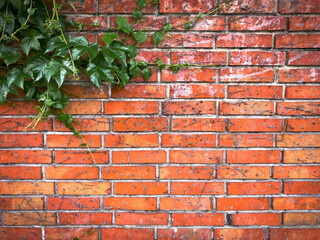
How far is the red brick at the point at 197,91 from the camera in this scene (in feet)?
4.51

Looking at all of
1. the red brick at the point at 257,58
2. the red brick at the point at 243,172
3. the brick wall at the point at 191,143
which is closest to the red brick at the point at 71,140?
the brick wall at the point at 191,143

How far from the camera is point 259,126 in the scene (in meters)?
1.39

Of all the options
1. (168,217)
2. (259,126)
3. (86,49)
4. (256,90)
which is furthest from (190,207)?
(86,49)

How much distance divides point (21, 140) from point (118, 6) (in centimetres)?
88

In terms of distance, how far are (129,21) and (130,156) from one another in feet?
2.33

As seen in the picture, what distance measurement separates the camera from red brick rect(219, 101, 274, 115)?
4.51 ft

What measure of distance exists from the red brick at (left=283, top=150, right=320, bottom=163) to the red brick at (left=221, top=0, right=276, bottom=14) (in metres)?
0.75

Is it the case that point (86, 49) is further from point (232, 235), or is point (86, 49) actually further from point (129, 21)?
point (232, 235)

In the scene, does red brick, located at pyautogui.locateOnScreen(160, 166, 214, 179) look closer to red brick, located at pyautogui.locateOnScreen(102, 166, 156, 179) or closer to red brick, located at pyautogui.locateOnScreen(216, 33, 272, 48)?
red brick, located at pyautogui.locateOnScreen(102, 166, 156, 179)

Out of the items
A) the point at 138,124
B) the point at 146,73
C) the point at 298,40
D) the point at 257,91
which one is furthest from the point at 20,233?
the point at 298,40

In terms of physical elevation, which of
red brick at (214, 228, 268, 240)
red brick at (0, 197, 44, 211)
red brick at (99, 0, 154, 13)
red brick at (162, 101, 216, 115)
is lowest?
red brick at (214, 228, 268, 240)

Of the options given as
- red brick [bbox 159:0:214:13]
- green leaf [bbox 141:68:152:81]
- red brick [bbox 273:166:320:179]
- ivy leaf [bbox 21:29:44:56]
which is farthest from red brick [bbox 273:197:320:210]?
ivy leaf [bbox 21:29:44:56]

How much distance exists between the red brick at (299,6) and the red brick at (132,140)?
36.9 inches

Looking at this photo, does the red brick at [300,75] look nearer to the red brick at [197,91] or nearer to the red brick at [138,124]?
the red brick at [197,91]
